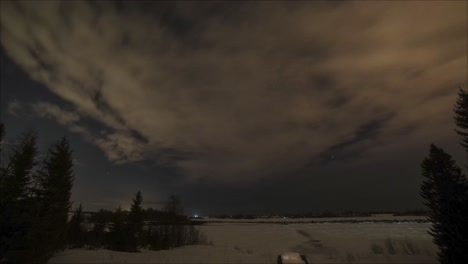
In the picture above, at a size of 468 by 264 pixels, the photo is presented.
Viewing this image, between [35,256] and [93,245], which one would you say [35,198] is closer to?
[35,256]

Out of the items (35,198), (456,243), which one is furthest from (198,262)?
(456,243)

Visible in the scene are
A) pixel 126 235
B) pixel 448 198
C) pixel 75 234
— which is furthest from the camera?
pixel 75 234

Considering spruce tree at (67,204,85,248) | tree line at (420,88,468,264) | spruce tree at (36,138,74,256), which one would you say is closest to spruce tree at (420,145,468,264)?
tree line at (420,88,468,264)

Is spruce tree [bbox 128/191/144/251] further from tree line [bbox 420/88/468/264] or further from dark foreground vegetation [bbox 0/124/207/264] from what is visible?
tree line [bbox 420/88/468/264]

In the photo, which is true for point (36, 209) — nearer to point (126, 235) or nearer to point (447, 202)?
Answer: point (126, 235)

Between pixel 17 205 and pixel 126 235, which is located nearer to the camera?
pixel 17 205

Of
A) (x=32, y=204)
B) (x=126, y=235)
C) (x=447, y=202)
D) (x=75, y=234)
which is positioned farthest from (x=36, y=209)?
(x=447, y=202)

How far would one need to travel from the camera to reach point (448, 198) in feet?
88.3

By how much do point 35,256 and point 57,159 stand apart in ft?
33.8

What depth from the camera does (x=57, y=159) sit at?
→ 32.8 metres

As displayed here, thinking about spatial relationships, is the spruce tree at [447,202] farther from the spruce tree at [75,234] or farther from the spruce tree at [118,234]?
the spruce tree at [75,234]

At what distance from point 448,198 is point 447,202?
1.23 ft

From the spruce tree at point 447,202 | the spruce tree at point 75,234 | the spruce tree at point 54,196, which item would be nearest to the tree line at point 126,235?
the spruce tree at point 75,234

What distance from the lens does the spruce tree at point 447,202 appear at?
25.6 meters
